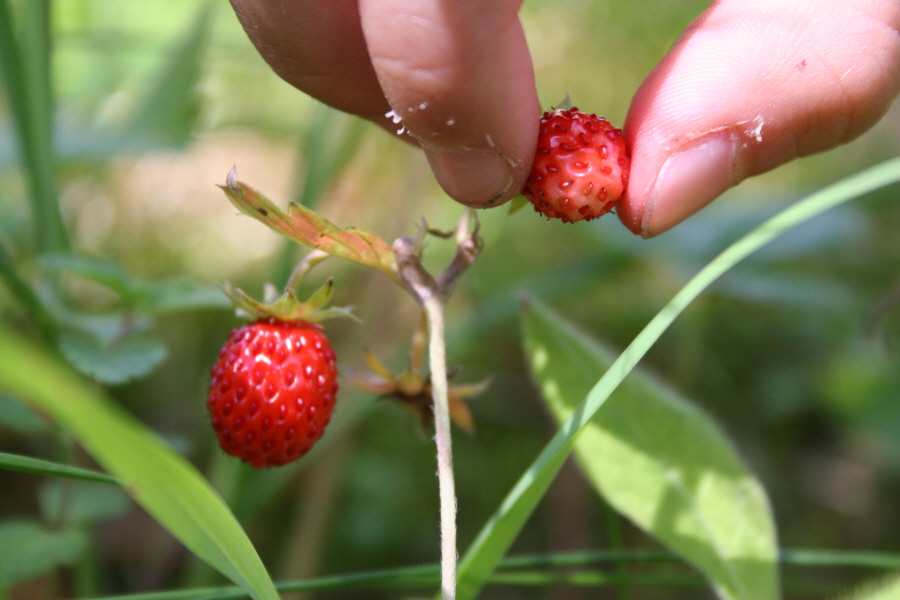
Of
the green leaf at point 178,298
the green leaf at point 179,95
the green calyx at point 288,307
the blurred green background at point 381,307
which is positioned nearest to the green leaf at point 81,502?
the blurred green background at point 381,307

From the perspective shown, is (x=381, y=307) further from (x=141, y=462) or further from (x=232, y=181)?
(x=141, y=462)

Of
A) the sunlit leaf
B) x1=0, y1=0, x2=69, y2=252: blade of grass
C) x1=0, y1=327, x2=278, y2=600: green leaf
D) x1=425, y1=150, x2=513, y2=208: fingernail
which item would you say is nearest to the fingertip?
x1=425, y1=150, x2=513, y2=208: fingernail

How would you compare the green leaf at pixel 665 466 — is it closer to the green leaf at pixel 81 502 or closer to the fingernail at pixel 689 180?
the fingernail at pixel 689 180

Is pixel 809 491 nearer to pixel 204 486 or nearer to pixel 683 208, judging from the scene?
pixel 683 208

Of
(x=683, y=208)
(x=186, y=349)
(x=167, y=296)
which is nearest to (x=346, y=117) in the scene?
(x=186, y=349)

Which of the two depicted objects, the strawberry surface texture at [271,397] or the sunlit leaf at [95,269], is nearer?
the strawberry surface texture at [271,397]

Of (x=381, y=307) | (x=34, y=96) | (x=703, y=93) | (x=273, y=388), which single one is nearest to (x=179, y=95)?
(x=34, y=96)
